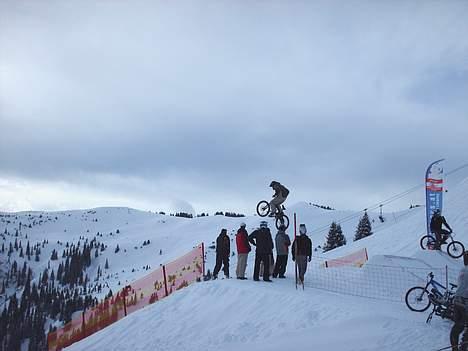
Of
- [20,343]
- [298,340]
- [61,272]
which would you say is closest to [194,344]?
[298,340]

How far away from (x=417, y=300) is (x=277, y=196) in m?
8.88

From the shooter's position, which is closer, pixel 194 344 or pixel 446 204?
pixel 194 344

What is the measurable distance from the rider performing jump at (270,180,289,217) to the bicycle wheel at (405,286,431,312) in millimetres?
8414

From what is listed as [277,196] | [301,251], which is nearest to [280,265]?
[301,251]

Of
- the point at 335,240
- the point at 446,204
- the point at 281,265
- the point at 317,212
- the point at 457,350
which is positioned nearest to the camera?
the point at 457,350

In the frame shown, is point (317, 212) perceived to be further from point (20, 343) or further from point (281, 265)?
point (281, 265)

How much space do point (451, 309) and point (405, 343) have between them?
1744 mm

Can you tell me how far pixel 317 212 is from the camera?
528 ft

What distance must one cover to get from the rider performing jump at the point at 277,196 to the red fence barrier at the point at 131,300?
369 centimetres

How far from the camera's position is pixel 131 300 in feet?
66.1

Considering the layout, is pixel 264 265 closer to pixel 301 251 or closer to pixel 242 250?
pixel 242 250

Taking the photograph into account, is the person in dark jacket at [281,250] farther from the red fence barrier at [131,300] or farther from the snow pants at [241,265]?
the red fence barrier at [131,300]

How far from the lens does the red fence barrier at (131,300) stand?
18.1 meters

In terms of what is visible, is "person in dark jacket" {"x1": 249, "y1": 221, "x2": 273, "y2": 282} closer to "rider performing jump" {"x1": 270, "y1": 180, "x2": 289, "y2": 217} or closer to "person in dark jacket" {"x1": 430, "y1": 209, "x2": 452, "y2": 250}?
"rider performing jump" {"x1": 270, "y1": 180, "x2": 289, "y2": 217}
